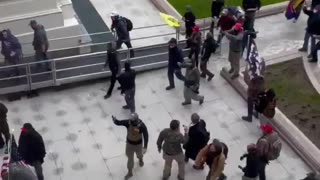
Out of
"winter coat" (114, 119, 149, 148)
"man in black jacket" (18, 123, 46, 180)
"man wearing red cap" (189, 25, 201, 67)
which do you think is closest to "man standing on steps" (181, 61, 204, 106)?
"man wearing red cap" (189, 25, 201, 67)

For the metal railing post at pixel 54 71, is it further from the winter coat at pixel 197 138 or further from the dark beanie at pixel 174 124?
the dark beanie at pixel 174 124

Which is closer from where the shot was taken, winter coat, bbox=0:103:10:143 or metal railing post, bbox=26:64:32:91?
winter coat, bbox=0:103:10:143

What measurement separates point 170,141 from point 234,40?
458 centimetres

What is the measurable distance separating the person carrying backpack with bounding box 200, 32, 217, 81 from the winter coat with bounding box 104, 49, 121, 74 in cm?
229

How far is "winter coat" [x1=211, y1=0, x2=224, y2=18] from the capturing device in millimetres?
18641

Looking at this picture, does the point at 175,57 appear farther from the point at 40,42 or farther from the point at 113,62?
the point at 40,42

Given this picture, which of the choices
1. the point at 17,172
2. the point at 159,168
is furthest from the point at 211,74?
the point at 17,172

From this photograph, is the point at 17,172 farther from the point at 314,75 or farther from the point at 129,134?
the point at 314,75

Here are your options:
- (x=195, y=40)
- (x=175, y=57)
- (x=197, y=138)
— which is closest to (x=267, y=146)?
(x=197, y=138)

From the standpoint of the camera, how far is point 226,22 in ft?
56.5

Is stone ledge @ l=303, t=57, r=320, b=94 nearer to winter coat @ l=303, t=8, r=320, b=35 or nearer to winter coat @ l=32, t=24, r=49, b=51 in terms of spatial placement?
winter coat @ l=303, t=8, r=320, b=35

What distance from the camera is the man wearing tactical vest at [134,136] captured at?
12.7 m

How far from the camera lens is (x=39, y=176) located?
13.3 m

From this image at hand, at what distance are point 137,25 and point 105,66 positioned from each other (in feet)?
12.3
